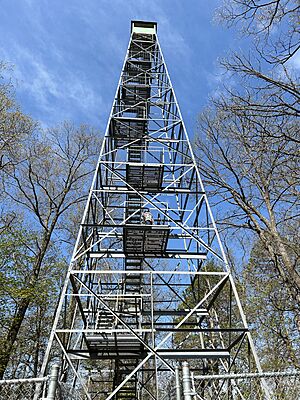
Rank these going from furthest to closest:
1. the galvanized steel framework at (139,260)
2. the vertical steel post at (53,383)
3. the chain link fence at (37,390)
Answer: the galvanized steel framework at (139,260), the chain link fence at (37,390), the vertical steel post at (53,383)

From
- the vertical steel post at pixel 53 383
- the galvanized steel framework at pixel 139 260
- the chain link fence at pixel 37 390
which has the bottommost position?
the vertical steel post at pixel 53 383

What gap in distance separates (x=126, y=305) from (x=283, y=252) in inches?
214

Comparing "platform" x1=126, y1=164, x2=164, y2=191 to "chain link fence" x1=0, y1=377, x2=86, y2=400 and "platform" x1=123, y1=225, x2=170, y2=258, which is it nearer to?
"platform" x1=123, y1=225, x2=170, y2=258

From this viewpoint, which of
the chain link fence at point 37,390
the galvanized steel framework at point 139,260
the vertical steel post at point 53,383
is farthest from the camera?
the galvanized steel framework at point 139,260

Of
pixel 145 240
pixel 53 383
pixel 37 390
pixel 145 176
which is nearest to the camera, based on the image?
pixel 53 383

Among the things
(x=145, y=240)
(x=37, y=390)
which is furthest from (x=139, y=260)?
(x=37, y=390)

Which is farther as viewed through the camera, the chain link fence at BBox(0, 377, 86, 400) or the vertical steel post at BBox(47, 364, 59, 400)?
the chain link fence at BBox(0, 377, 86, 400)

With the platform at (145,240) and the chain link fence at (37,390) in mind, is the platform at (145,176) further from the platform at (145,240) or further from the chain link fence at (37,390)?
the chain link fence at (37,390)

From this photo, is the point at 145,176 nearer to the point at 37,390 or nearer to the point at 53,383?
the point at 37,390

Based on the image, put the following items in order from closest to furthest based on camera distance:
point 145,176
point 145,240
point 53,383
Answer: point 53,383 → point 145,240 → point 145,176

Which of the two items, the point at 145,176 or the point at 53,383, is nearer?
the point at 53,383

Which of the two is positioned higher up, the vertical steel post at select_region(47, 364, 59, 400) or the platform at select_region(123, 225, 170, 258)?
the platform at select_region(123, 225, 170, 258)

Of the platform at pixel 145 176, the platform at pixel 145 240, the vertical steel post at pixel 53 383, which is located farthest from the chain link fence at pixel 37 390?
the platform at pixel 145 176

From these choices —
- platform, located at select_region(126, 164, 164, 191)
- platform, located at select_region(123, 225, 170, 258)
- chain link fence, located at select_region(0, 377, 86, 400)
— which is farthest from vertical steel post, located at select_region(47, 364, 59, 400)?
platform, located at select_region(126, 164, 164, 191)
